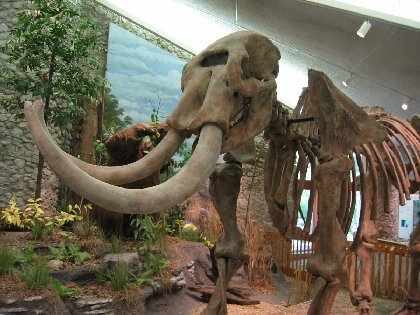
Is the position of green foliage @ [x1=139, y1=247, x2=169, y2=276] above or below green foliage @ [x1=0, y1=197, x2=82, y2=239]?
below

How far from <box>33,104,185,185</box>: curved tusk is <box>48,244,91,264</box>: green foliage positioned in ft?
12.1

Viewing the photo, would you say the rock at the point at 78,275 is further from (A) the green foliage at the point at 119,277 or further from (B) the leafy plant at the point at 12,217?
(B) the leafy plant at the point at 12,217

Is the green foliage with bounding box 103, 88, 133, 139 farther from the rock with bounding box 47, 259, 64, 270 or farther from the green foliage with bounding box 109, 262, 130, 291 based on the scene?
the green foliage with bounding box 109, 262, 130, 291

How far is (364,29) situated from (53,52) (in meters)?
4.22

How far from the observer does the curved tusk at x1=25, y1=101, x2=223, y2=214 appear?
1573 millimetres

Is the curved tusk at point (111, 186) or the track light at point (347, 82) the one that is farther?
the track light at point (347, 82)

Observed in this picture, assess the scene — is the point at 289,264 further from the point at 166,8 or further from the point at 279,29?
the point at 166,8

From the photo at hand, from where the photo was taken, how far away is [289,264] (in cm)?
814

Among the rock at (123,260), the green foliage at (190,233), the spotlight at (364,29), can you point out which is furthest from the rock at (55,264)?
the spotlight at (364,29)

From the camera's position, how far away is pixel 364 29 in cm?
568

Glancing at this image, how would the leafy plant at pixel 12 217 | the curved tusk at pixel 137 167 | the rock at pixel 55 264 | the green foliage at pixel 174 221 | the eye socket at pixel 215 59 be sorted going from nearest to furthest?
the curved tusk at pixel 137 167, the eye socket at pixel 215 59, the rock at pixel 55 264, the leafy plant at pixel 12 217, the green foliage at pixel 174 221

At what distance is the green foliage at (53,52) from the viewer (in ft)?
21.0

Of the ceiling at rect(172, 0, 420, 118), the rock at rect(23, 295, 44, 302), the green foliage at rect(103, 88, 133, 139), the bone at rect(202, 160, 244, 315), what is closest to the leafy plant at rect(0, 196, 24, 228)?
the rock at rect(23, 295, 44, 302)

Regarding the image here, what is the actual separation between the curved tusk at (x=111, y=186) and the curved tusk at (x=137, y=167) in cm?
19
